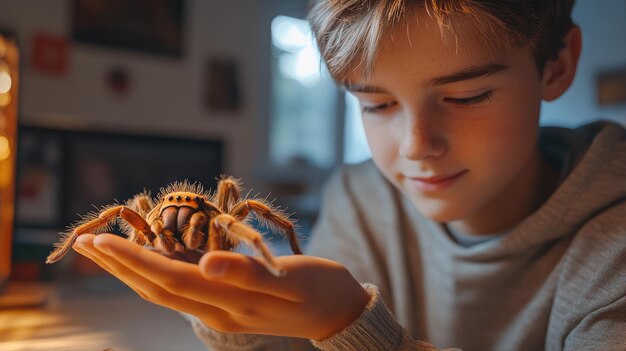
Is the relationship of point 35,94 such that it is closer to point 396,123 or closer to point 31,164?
point 31,164

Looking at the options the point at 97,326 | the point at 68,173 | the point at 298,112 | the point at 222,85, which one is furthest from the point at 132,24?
the point at 97,326

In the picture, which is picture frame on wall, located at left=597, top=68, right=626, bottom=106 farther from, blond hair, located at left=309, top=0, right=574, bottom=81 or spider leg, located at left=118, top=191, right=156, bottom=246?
spider leg, located at left=118, top=191, right=156, bottom=246

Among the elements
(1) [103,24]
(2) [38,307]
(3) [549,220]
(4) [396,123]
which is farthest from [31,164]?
(3) [549,220]

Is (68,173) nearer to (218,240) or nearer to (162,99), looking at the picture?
(162,99)

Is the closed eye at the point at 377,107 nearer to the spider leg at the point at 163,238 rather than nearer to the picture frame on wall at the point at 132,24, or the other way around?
the spider leg at the point at 163,238

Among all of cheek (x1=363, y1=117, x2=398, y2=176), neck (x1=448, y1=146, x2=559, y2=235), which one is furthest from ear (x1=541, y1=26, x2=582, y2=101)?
cheek (x1=363, y1=117, x2=398, y2=176)
